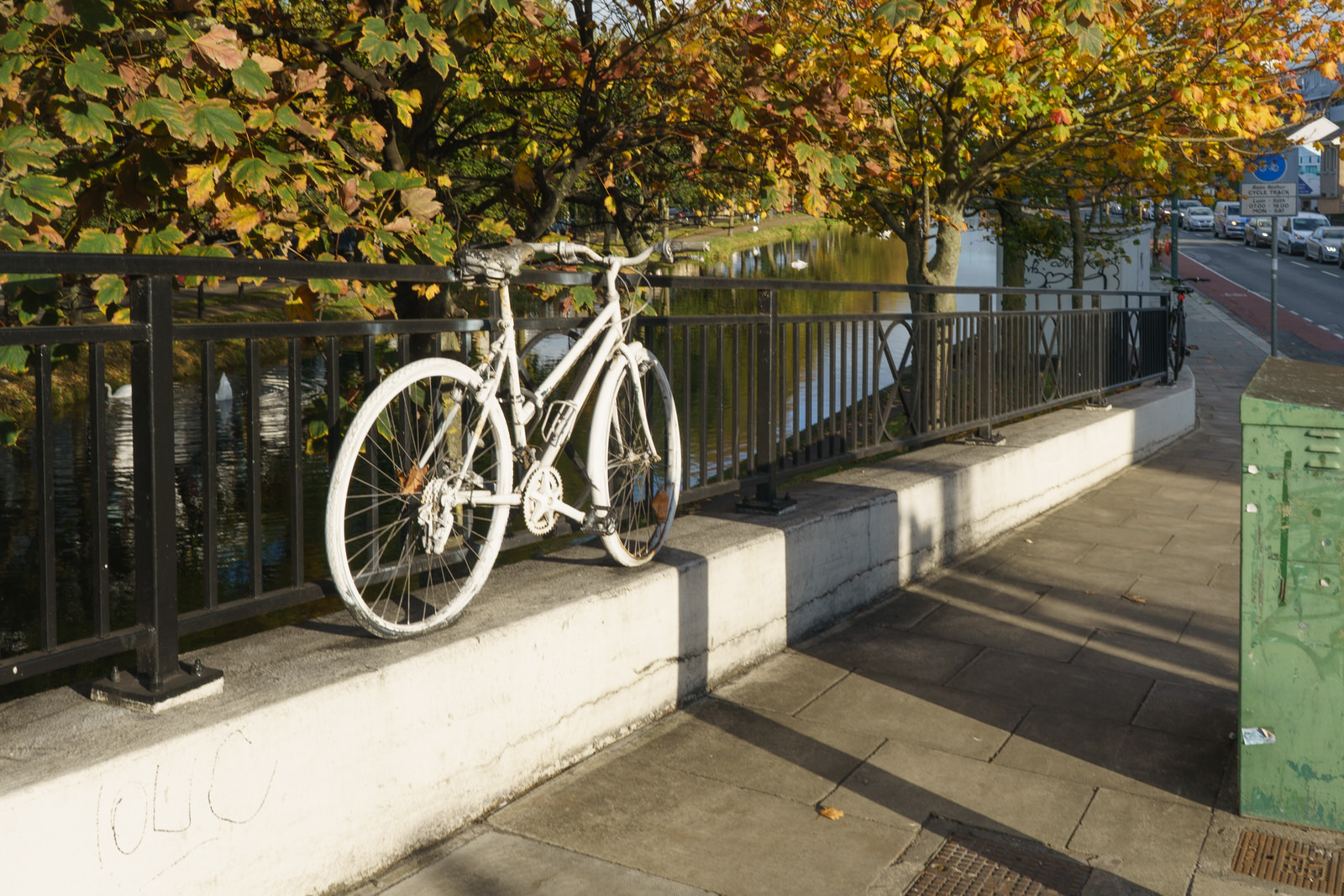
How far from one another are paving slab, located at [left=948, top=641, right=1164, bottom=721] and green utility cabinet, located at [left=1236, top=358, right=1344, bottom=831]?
3.02 feet

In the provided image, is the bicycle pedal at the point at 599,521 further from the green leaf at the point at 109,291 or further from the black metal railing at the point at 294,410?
the green leaf at the point at 109,291

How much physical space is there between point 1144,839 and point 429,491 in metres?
2.30

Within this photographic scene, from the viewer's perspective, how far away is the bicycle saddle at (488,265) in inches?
156

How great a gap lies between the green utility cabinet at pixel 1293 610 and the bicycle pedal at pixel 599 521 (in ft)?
6.57

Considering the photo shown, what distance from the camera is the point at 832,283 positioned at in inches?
245

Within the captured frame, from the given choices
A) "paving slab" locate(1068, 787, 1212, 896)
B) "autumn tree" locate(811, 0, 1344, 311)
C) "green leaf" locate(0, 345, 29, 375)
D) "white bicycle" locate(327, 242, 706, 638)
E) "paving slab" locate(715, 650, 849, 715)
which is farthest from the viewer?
"autumn tree" locate(811, 0, 1344, 311)

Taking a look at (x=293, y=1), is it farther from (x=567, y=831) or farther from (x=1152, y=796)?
(x=1152, y=796)

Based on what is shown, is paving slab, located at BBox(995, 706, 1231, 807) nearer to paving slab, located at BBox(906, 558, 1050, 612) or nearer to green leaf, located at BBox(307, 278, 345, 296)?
paving slab, located at BBox(906, 558, 1050, 612)

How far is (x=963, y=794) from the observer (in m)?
3.94

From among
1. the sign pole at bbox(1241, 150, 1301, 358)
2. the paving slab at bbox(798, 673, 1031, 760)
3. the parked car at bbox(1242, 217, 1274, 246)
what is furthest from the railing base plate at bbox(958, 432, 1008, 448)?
the parked car at bbox(1242, 217, 1274, 246)

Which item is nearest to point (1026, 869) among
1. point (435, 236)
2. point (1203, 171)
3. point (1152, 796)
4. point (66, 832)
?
point (1152, 796)

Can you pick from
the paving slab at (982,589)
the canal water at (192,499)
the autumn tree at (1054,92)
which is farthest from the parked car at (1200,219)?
the paving slab at (982,589)

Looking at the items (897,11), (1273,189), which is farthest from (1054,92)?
(1273,189)

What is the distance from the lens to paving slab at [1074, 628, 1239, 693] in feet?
17.0
